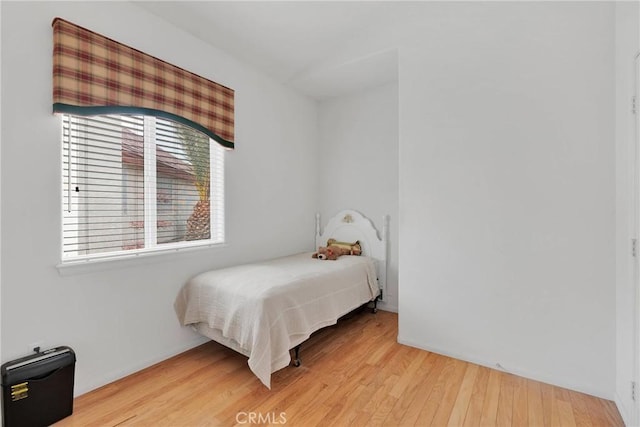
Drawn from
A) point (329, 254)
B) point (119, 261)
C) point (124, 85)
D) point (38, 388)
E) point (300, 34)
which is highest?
point (300, 34)

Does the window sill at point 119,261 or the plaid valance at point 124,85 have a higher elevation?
the plaid valance at point 124,85

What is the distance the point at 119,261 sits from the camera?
2045mm

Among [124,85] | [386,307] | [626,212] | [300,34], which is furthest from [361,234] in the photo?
[124,85]

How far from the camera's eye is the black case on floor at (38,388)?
1.52m

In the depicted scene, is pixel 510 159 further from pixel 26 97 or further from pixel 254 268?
pixel 26 97

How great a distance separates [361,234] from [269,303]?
1.80 meters

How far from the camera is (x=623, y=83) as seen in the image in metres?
1.71

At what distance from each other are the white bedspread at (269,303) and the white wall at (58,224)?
271mm

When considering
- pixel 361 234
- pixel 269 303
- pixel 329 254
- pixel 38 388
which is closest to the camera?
pixel 38 388

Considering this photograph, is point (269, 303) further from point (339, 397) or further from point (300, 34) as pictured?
point (300, 34)

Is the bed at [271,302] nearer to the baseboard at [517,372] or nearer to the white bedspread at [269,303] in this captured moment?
the white bedspread at [269,303]

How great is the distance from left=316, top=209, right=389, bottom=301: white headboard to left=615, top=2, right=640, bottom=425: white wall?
189cm

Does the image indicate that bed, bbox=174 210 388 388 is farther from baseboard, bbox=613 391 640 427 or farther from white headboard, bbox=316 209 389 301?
baseboard, bbox=613 391 640 427

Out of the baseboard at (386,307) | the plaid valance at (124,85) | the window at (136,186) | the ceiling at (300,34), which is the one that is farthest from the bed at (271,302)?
the ceiling at (300,34)
